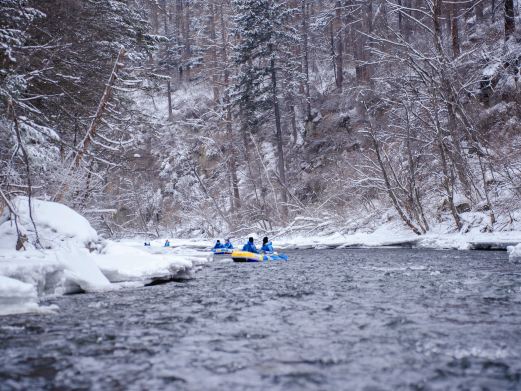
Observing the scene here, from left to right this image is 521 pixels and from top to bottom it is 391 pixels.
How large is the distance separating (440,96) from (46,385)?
18899 mm

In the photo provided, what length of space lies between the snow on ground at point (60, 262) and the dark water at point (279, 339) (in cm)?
41

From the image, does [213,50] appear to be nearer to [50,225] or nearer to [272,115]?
[272,115]

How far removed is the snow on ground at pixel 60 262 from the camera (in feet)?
22.9

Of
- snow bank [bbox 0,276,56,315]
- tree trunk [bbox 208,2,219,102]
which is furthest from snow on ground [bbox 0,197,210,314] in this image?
tree trunk [bbox 208,2,219,102]

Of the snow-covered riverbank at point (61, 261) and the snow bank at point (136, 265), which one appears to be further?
the snow bank at point (136, 265)

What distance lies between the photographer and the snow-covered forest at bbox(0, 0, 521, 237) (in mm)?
10727

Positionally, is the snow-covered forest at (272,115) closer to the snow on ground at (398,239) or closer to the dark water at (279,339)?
the snow on ground at (398,239)

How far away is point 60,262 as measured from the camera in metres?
8.21

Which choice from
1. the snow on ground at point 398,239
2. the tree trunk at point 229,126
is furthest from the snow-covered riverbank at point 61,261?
the tree trunk at point 229,126

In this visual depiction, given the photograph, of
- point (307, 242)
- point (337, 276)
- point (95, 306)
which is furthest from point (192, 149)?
point (95, 306)

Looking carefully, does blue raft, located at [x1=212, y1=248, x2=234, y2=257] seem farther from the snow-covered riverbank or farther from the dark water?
the dark water

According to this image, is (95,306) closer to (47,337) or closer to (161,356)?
(47,337)

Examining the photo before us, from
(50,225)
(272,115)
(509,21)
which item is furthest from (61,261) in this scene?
(272,115)

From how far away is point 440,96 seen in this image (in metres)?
19.5
